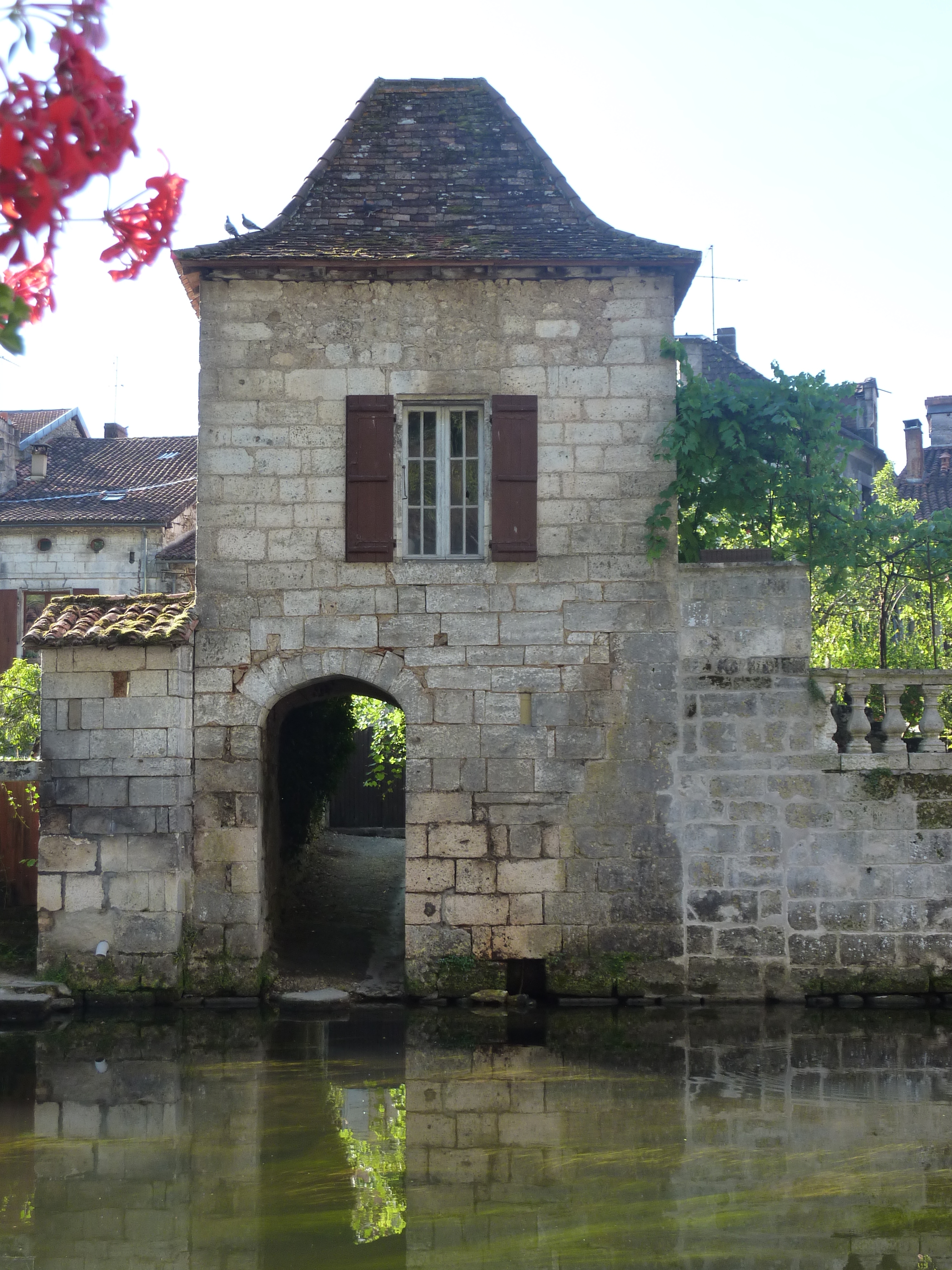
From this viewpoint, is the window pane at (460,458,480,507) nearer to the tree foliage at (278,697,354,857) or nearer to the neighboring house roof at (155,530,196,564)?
the tree foliage at (278,697,354,857)

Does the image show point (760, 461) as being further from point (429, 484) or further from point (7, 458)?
point (7, 458)

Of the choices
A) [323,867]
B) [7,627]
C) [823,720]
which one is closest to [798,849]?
Answer: [823,720]

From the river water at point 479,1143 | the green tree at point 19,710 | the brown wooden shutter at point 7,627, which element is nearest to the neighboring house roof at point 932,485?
the brown wooden shutter at point 7,627

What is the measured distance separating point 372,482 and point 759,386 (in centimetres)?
304

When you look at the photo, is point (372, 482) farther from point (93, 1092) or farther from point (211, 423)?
point (93, 1092)

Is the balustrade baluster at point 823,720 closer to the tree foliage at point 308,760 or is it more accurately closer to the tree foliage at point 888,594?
the tree foliage at point 888,594

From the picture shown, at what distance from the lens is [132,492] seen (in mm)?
24094

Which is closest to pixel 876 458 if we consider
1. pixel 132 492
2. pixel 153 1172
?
pixel 132 492

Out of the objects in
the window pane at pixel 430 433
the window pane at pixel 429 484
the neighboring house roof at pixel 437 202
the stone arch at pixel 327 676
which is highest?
the neighboring house roof at pixel 437 202

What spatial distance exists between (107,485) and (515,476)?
16.8m

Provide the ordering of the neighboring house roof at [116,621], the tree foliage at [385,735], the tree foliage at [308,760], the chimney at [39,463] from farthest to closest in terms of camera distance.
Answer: the chimney at [39,463], the tree foliage at [385,735], the tree foliage at [308,760], the neighboring house roof at [116,621]

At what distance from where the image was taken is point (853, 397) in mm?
17906

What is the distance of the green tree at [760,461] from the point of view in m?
9.61

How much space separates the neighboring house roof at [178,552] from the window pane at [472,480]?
13.2 metres
